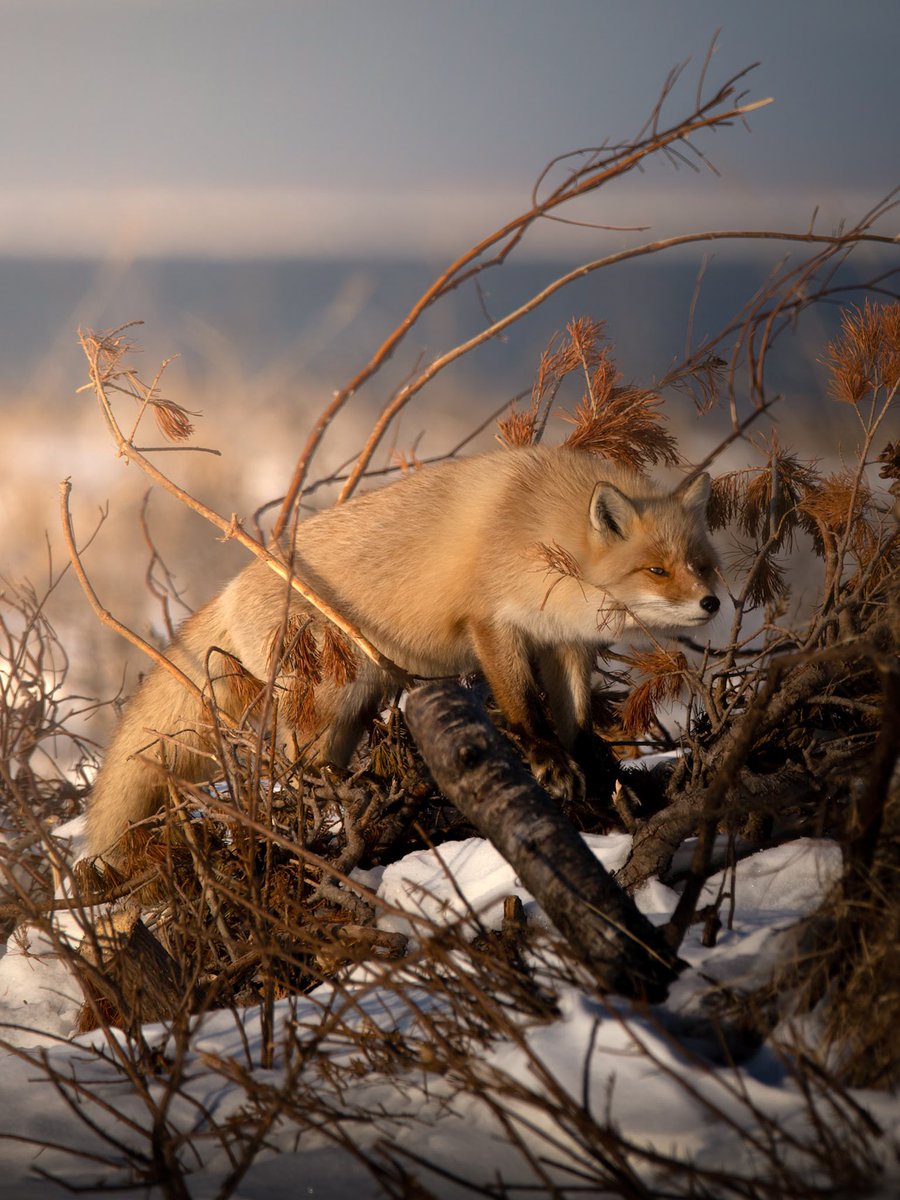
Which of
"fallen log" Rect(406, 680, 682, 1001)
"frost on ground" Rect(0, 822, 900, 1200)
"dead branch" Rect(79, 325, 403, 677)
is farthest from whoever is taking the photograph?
"dead branch" Rect(79, 325, 403, 677)

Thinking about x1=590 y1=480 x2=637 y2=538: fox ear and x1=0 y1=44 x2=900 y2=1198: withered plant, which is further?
x1=590 y1=480 x2=637 y2=538: fox ear

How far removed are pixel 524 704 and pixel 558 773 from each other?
0.22 metres

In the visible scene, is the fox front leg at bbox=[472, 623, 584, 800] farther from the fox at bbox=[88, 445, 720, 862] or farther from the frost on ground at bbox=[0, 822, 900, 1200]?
the frost on ground at bbox=[0, 822, 900, 1200]

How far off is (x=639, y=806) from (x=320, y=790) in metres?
0.86

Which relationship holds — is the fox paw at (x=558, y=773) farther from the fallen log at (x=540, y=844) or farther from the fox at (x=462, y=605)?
the fallen log at (x=540, y=844)

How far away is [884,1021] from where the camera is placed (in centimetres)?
104

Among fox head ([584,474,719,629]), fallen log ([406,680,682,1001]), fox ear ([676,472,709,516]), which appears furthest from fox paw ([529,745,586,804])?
fallen log ([406,680,682,1001])

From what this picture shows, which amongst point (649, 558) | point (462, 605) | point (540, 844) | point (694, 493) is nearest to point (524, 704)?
point (462, 605)

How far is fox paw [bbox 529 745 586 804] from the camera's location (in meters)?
2.46

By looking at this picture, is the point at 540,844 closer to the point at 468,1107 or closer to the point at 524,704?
the point at 468,1107

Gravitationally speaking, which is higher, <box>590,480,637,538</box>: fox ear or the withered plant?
<box>590,480,637,538</box>: fox ear

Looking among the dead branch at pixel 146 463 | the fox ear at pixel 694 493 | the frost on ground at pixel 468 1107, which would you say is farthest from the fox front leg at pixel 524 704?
the frost on ground at pixel 468 1107

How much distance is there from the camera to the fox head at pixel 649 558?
2.43 meters

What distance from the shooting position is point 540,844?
4.51ft
